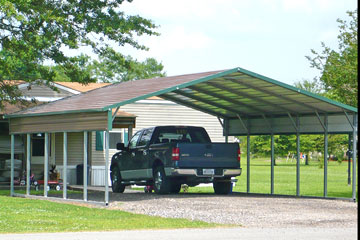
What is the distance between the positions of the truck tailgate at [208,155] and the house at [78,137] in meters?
9.57

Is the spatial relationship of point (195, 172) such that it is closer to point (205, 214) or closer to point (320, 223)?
point (205, 214)

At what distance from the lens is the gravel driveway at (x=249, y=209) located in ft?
52.5

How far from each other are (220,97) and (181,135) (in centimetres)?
174

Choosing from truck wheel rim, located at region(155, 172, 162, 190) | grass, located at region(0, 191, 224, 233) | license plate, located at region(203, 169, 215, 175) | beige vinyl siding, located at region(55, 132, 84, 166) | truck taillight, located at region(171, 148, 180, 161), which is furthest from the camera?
beige vinyl siding, located at region(55, 132, 84, 166)

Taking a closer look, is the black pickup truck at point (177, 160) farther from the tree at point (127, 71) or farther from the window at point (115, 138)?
the tree at point (127, 71)

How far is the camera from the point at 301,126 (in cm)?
2452

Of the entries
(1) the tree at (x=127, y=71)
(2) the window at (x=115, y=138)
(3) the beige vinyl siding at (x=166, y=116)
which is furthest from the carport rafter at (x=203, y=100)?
(1) the tree at (x=127, y=71)

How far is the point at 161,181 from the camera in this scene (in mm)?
22484

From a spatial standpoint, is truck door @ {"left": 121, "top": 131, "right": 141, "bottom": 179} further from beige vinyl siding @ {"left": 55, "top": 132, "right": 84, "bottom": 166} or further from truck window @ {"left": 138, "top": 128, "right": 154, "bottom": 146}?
beige vinyl siding @ {"left": 55, "top": 132, "right": 84, "bottom": 166}

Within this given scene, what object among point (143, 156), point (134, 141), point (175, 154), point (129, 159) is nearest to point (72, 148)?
point (129, 159)

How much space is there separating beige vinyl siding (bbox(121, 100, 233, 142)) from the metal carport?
8.68 metres

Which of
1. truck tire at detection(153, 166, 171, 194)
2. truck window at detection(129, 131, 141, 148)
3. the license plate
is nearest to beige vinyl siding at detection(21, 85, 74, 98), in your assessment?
truck window at detection(129, 131, 141, 148)

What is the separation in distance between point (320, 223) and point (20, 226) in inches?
222

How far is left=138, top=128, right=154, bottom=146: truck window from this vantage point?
76.4 feet
